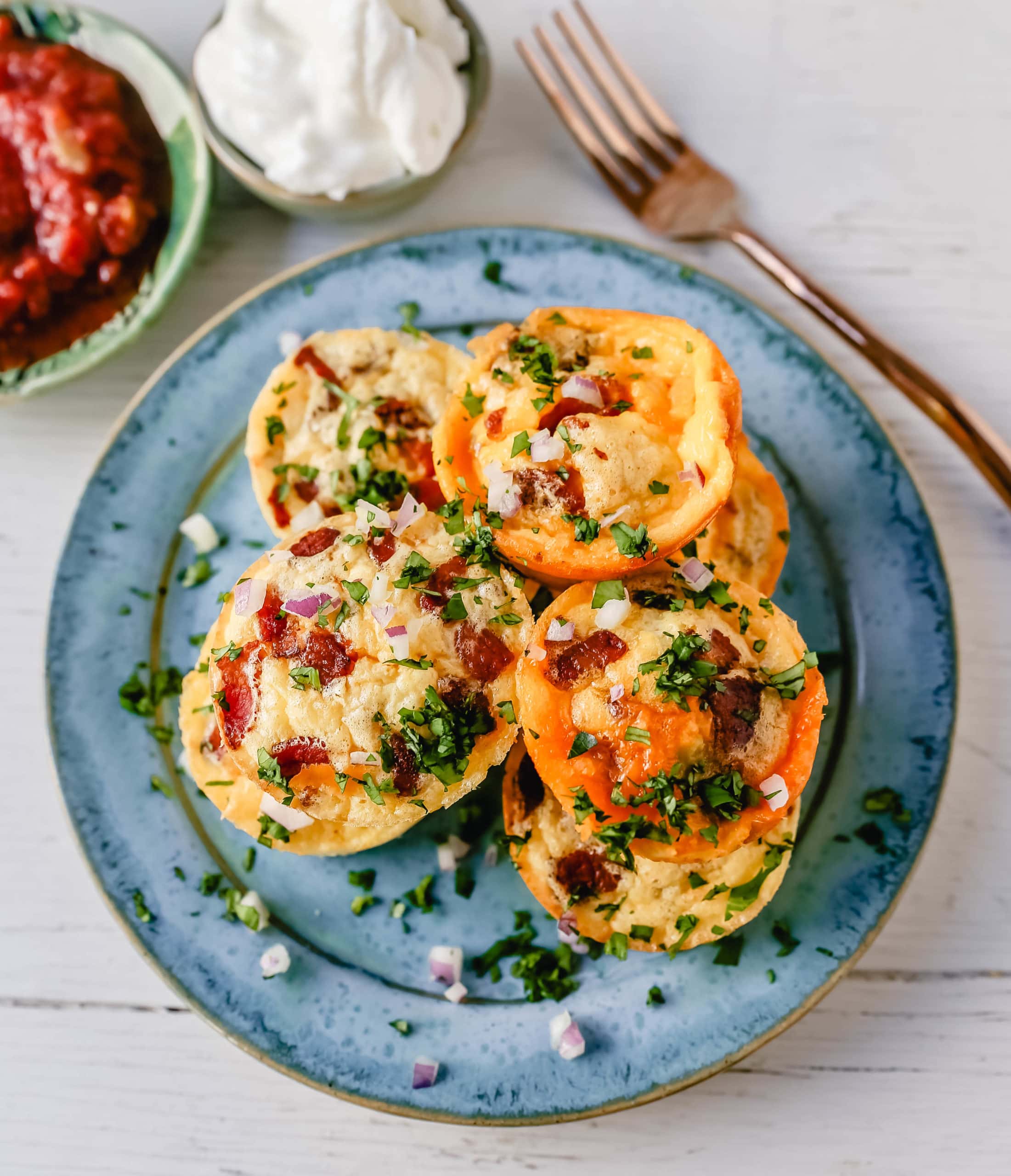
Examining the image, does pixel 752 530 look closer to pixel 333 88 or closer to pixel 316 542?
pixel 316 542

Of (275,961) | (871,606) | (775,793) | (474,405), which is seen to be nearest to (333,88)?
(474,405)

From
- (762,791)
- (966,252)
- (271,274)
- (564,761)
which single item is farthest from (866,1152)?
(271,274)

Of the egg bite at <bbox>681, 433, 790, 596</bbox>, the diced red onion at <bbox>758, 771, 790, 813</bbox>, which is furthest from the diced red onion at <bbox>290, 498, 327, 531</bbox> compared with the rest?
the diced red onion at <bbox>758, 771, 790, 813</bbox>

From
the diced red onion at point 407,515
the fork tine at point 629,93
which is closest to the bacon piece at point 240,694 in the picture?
the diced red onion at point 407,515

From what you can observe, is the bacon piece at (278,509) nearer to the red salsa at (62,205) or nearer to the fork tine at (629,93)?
the red salsa at (62,205)

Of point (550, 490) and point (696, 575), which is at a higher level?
point (550, 490)

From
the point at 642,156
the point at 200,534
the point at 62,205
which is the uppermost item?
the point at 642,156
